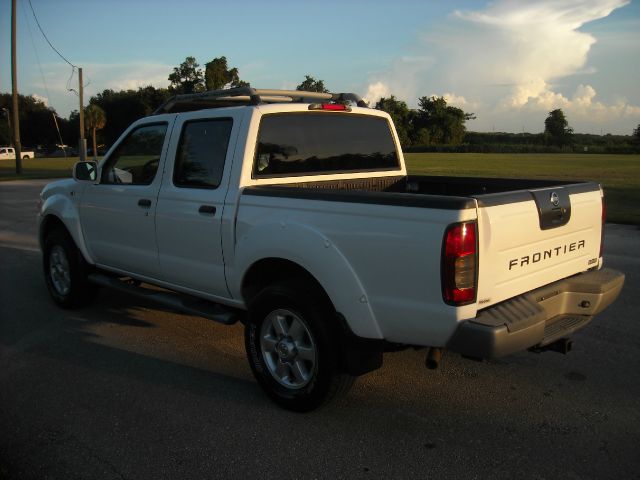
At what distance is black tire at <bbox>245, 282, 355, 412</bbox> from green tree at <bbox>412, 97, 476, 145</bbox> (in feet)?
318

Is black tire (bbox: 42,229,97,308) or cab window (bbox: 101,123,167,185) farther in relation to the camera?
black tire (bbox: 42,229,97,308)

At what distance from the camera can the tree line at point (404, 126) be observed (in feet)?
245

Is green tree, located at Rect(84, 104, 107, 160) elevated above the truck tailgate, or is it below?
above

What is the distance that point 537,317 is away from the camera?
320 centimetres

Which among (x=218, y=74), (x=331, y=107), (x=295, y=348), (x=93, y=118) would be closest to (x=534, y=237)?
(x=295, y=348)

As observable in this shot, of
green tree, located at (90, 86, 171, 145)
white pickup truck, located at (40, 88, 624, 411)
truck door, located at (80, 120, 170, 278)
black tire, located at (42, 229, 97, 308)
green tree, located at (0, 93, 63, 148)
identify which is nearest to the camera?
white pickup truck, located at (40, 88, 624, 411)

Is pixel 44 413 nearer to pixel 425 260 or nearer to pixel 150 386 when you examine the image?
pixel 150 386

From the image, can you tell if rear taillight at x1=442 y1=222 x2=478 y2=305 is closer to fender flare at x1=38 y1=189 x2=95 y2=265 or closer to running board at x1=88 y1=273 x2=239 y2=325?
running board at x1=88 y1=273 x2=239 y2=325

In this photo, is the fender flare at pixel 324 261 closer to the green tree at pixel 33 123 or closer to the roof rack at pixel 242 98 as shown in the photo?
the roof rack at pixel 242 98

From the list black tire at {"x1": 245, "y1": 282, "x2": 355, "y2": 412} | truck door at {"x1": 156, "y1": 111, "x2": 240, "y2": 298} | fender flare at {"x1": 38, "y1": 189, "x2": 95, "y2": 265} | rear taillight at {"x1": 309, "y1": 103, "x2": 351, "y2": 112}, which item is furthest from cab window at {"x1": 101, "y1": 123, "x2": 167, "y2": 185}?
black tire at {"x1": 245, "y1": 282, "x2": 355, "y2": 412}

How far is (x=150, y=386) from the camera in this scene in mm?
4184

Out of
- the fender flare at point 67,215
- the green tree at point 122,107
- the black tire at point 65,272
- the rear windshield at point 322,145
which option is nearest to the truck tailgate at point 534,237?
the rear windshield at point 322,145

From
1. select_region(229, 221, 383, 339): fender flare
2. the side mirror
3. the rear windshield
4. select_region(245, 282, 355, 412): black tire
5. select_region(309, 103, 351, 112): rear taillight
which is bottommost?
select_region(245, 282, 355, 412): black tire

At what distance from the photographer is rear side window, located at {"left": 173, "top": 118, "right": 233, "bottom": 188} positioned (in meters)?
4.29
